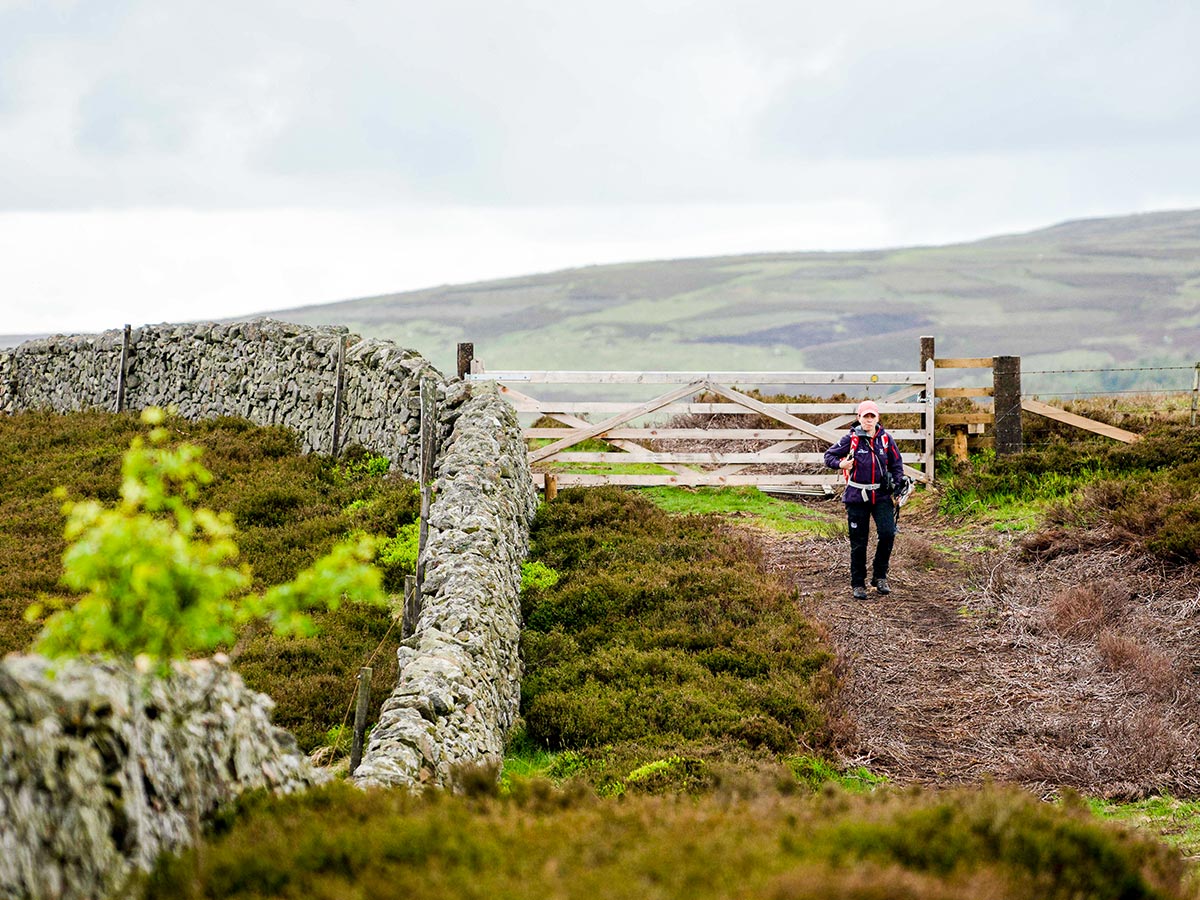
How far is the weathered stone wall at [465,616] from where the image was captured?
6230 mm

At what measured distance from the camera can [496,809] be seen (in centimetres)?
414

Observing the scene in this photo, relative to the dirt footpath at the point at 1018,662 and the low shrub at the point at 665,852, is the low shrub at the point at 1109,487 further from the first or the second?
the low shrub at the point at 665,852

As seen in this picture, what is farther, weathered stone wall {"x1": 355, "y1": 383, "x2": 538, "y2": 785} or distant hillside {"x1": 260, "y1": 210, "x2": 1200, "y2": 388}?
distant hillside {"x1": 260, "y1": 210, "x2": 1200, "y2": 388}

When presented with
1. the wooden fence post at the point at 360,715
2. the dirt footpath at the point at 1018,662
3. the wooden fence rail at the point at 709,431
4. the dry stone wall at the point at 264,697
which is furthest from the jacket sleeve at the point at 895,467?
the wooden fence post at the point at 360,715

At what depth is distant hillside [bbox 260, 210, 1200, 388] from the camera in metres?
79.7

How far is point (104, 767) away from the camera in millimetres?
3424

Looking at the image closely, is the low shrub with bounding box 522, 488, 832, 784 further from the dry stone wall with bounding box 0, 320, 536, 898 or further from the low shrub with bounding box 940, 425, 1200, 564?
the low shrub with bounding box 940, 425, 1200, 564

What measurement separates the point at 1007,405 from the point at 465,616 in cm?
1041

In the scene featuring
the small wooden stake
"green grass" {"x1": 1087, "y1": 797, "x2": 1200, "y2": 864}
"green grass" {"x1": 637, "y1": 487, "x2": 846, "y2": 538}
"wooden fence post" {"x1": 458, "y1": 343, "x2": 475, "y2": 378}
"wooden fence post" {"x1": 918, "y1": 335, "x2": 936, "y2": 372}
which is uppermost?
"wooden fence post" {"x1": 918, "y1": 335, "x2": 936, "y2": 372}

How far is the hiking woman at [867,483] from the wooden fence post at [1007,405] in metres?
4.67

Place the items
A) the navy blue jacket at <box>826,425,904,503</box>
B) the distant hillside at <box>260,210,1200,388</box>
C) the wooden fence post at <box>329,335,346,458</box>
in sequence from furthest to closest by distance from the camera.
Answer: the distant hillside at <box>260,210,1200,388</box>
the wooden fence post at <box>329,335,346,458</box>
the navy blue jacket at <box>826,425,904,503</box>

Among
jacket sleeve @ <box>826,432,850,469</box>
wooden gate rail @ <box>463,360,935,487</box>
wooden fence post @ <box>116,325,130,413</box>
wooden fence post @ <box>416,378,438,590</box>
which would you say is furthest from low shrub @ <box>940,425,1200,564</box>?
wooden fence post @ <box>116,325,130,413</box>

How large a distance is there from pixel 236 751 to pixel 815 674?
5.70 m

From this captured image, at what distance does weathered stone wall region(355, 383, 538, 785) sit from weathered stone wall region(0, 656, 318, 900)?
4.73ft
